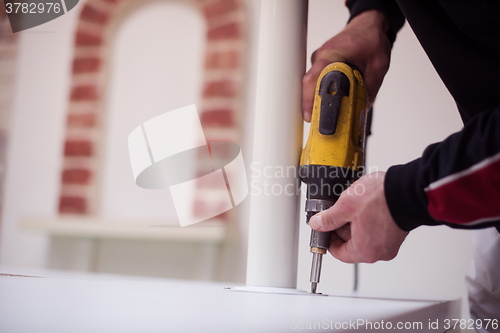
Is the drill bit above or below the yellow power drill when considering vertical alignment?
below

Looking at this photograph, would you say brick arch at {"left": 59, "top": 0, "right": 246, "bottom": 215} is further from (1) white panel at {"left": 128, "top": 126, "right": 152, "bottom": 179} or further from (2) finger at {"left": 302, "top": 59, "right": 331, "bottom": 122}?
(2) finger at {"left": 302, "top": 59, "right": 331, "bottom": 122}

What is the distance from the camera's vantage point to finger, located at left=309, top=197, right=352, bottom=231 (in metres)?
0.53

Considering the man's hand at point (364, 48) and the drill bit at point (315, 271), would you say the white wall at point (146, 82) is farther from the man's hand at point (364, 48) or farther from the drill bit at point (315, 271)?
the drill bit at point (315, 271)

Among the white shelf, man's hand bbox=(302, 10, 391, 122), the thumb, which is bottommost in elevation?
the white shelf

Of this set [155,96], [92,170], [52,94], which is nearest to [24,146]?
[52,94]

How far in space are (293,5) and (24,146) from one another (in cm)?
144

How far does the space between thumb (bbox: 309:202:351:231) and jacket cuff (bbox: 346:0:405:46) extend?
0.41 meters

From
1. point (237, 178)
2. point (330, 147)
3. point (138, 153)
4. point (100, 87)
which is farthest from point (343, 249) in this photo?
point (100, 87)

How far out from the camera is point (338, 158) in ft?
1.91

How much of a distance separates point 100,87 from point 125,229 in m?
0.58

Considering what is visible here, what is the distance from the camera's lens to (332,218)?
1.78 feet

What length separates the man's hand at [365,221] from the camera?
0.48 meters

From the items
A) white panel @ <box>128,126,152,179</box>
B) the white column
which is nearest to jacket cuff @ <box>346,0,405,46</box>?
the white column

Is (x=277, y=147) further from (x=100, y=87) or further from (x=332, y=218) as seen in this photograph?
(x=100, y=87)
